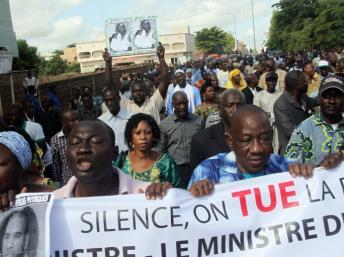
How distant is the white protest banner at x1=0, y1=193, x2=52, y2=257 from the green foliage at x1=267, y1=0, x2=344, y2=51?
2947 cm

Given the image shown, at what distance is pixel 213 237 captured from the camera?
264 cm

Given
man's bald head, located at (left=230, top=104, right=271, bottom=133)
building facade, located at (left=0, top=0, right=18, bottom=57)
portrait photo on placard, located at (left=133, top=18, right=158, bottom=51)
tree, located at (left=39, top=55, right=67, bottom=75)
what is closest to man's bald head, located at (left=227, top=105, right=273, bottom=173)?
man's bald head, located at (left=230, top=104, right=271, bottom=133)

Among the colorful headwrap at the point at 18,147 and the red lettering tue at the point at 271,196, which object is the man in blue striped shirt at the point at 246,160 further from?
the colorful headwrap at the point at 18,147

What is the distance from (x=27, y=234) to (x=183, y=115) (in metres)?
3.16

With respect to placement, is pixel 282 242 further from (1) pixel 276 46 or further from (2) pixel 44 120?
(1) pixel 276 46

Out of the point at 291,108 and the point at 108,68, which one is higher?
the point at 108,68

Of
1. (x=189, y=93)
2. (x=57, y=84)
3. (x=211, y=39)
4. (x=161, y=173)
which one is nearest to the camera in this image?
(x=161, y=173)

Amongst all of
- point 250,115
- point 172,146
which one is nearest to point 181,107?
point 172,146

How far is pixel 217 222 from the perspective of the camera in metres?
2.68

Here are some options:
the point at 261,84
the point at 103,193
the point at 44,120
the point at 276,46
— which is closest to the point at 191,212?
the point at 103,193

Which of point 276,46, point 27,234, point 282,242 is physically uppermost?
point 276,46

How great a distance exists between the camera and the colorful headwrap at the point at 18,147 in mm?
2600

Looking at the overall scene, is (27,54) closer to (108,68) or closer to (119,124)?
(108,68)

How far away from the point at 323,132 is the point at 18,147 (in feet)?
6.78
